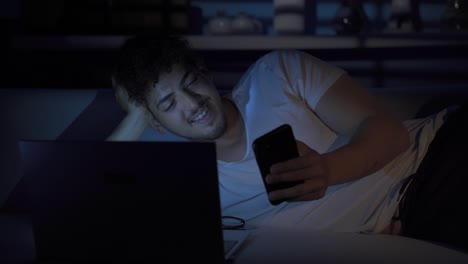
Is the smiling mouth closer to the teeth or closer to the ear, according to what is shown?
the teeth

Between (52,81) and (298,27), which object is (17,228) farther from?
(298,27)

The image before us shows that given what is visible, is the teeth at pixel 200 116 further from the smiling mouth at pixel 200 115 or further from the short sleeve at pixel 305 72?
the short sleeve at pixel 305 72

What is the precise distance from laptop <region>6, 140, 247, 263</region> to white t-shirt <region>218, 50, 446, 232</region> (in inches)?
23.5

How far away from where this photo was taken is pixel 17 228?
153 centimetres

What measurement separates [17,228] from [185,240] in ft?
2.24

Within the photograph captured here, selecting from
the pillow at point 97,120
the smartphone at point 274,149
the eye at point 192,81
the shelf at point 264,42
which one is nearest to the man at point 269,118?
the eye at point 192,81

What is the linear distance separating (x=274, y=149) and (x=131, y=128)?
2.52 ft

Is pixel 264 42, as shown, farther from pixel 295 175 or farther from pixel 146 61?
pixel 295 175

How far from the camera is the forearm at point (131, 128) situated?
180cm

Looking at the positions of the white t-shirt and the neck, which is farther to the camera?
the neck

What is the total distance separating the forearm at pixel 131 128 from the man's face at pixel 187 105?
157 millimetres

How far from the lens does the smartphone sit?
3.80 feet

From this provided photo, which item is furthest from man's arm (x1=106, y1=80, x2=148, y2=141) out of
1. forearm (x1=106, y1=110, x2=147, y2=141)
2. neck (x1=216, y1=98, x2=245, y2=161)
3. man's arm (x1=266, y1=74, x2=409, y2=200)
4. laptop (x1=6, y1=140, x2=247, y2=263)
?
laptop (x1=6, y1=140, x2=247, y2=263)

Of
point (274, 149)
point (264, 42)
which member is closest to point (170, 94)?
point (274, 149)
